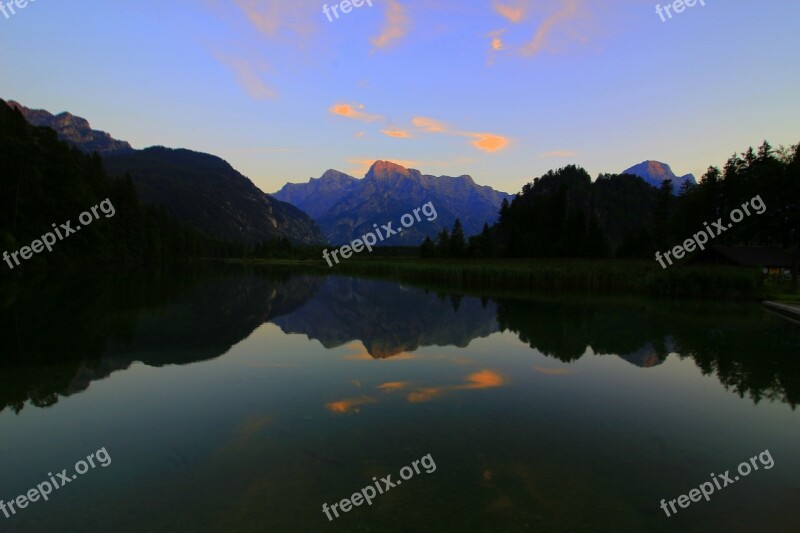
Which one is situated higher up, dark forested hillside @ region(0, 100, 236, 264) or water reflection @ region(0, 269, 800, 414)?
dark forested hillside @ region(0, 100, 236, 264)

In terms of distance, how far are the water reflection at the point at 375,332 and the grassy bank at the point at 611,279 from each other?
5662 mm

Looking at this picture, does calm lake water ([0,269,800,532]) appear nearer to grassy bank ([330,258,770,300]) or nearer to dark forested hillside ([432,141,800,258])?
grassy bank ([330,258,770,300])

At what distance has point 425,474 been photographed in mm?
6570

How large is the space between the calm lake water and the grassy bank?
63.9 ft

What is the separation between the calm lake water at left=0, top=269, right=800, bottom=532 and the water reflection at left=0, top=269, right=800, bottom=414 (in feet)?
0.48

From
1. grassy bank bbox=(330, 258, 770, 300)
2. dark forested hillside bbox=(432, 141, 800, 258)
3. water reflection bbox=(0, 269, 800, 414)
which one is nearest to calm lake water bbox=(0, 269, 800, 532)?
water reflection bbox=(0, 269, 800, 414)

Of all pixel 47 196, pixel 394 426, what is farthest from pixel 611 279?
pixel 47 196

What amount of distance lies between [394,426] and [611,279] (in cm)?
3833

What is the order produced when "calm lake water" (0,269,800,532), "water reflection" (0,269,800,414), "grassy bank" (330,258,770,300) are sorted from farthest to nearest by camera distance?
"grassy bank" (330,258,770,300) < "water reflection" (0,269,800,414) < "calm lake water" (0,269,800,532)

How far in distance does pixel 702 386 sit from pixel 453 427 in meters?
7.59

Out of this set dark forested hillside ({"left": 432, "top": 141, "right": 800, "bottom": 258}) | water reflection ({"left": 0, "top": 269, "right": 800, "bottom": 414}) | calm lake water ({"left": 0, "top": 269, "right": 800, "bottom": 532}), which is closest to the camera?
calm lake water ({"left": 0, "top": 269, "right": 800, "bottom": 532})

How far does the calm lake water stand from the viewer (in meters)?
5.61

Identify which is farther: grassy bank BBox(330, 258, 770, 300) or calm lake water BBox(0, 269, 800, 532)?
grassy bank BBox(330, 258, 770, 300)

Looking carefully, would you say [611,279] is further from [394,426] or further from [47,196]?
[47,196]
